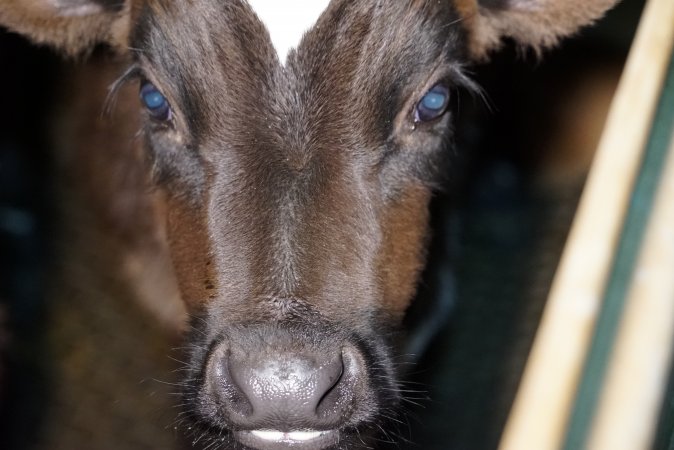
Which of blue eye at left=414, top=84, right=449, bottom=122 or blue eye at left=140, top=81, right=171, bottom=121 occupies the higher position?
blue eye at left=414, top=84, right=449, bottom=122

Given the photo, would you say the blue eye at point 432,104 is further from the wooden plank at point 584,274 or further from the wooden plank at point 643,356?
the wooden plank at point 643,356

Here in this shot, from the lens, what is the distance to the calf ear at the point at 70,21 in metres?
2.55

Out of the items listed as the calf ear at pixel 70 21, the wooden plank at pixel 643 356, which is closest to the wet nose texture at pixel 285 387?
the wooden plank at pixel 643 356

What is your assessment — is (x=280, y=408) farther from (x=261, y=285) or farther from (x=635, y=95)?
(x=635, y=95)

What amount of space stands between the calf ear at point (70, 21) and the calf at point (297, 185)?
33 centimetres

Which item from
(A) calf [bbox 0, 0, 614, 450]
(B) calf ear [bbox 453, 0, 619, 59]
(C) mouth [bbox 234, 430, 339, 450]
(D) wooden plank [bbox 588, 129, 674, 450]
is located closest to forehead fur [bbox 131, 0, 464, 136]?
(A) calf [bbox 0, 0, 614, 450]

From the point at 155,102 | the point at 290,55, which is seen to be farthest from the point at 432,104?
the point at 155,102

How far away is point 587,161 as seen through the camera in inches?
177

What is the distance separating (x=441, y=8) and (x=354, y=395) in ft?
3.30

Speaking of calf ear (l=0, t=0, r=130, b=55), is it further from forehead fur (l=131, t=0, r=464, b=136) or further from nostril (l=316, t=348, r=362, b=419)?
nostril (l=316, t=348, r=362, b=419)

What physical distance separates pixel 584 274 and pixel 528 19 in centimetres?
159

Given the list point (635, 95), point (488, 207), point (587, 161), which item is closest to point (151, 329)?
point (488, 207)

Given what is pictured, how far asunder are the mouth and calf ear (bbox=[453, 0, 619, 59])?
1203mm

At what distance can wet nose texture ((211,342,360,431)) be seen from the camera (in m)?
1.82
